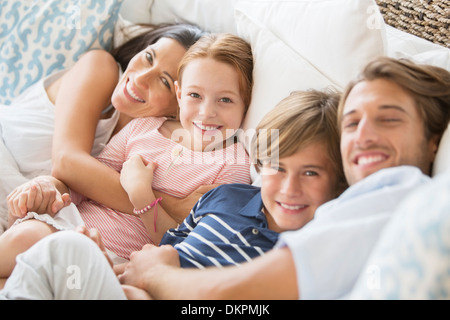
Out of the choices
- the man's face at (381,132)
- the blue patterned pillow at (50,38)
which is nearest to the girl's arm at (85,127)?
the blue patterned pillow at (50,38)

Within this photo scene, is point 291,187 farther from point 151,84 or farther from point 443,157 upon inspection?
point 151,84

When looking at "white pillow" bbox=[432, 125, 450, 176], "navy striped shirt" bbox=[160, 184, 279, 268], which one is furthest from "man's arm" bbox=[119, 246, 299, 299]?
"white pillow" bbox=[432, 125, 450, 176]

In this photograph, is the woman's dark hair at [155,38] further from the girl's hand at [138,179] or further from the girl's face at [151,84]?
the girl's hand at [138,179]

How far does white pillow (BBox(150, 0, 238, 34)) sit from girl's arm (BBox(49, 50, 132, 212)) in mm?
307

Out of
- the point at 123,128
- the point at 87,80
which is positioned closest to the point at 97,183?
the point at 123,128

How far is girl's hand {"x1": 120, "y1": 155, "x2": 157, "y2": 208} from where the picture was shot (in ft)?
4.64

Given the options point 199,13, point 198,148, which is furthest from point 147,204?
point 199,13

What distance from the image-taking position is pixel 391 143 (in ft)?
3.17

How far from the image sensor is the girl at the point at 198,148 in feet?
4.68

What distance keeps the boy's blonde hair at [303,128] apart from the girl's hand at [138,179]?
0.36 metres

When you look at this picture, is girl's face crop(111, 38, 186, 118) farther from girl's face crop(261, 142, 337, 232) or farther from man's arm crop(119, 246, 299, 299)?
man's arm crop(119, 246, 299, 299)

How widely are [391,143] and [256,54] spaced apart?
644mm

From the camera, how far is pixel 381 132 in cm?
97

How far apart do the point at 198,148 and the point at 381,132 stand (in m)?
0.67
